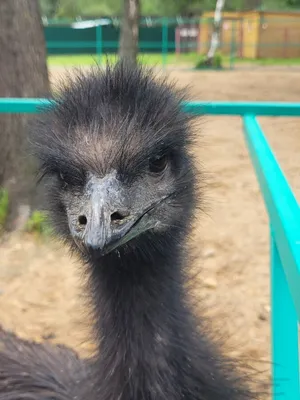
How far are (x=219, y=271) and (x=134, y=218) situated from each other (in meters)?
2.13

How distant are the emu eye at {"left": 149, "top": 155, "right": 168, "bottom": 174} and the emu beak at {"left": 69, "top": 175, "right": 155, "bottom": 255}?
11 centimetres

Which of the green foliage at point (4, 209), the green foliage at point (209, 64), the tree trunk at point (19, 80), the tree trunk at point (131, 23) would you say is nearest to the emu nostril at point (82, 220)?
the tree trunk at point (19, 80)

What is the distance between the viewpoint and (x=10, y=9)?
4.00 meters

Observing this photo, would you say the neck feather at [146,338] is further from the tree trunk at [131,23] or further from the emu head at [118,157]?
the tree trunk at [131,23]

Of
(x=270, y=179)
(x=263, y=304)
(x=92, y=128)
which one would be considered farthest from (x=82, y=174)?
(x=263, y=304)

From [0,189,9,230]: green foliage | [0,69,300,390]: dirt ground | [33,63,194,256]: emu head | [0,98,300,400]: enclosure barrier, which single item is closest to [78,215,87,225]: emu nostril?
[33,63,194,256]: emu head

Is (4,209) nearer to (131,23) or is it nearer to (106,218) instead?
(106,218)

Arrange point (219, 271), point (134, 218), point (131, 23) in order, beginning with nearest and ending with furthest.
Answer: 1. point (134, 218)
2. point (219, 271)
3. point (131, 23)

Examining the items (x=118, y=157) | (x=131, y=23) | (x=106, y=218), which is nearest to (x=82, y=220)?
(x=106, y=218)

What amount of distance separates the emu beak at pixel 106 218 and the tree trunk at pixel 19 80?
2637 millimetres

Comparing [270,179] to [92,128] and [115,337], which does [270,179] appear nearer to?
[92,128]

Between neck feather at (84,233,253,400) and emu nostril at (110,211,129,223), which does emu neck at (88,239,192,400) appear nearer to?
neck feather at (84,233,253,400)

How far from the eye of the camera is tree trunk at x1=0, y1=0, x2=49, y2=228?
13.1 feet

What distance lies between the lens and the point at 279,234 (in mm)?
1095
